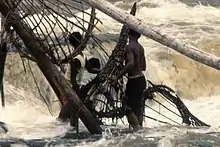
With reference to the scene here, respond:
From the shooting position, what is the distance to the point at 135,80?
8.50 metres

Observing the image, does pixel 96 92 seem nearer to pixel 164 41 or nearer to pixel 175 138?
pixel 175 138

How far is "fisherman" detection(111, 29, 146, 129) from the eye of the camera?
8.34m

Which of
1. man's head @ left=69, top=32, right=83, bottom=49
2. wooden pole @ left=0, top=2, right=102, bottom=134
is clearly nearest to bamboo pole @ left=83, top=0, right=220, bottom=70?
wooden pole @ left=0, top=2, right=102, bottom=134

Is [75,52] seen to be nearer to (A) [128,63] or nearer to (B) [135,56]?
(A) [128,63]

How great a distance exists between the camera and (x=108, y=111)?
8.45m

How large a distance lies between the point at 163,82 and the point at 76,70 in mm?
5896

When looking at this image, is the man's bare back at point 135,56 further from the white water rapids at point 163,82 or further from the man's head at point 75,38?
the white water rapids at point 163,82

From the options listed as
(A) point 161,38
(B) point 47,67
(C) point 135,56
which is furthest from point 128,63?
(A) point 161,38

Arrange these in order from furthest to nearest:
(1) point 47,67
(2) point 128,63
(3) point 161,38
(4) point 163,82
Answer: (4) point 163,82, (2) point 128,63, (1) point 47,67, (3) point 161,38

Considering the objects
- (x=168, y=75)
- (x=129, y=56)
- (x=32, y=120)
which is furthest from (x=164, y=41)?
(x=168, y=75)

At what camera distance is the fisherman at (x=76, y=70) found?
8484mm

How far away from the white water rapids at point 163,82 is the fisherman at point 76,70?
23cm

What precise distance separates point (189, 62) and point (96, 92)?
6911mm

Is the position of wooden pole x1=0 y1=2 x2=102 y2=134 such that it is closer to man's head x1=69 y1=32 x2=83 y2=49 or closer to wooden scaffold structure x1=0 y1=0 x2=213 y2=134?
wooden scaffold structure x1=0 y1=0 x2=213 y2=134
